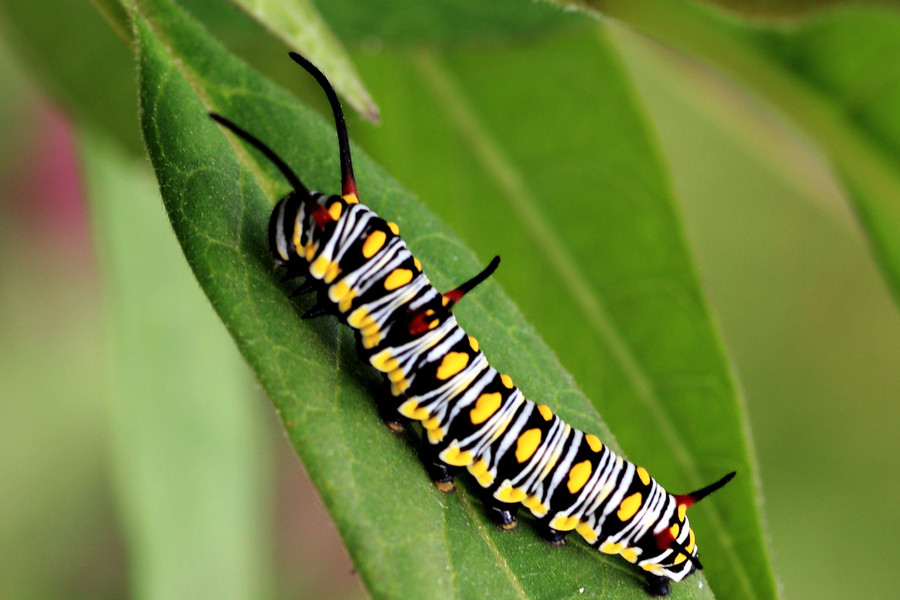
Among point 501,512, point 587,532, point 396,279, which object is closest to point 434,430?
point 501,512

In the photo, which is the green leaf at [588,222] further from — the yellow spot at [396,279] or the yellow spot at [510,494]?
the yellow spot at [396,279]

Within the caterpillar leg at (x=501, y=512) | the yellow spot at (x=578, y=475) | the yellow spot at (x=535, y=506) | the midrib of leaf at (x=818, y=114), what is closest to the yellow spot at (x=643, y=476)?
the yellow spot at (x=578, y=475)

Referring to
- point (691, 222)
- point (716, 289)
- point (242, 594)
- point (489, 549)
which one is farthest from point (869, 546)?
point (489, 549)

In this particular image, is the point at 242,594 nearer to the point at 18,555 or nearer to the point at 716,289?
the point at 18,555

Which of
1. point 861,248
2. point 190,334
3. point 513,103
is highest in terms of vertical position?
point 861,248

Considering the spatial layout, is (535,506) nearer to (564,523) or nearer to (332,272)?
(564,523)

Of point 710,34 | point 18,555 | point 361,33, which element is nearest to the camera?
point 710,34

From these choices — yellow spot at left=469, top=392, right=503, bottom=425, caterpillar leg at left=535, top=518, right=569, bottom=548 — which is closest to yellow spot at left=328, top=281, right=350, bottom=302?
yellow spot at left=469, top=392, right=503, bottom=425

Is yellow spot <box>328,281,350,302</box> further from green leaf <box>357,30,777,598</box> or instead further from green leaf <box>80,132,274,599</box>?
green leaf <box>80,132,274,599</box>
